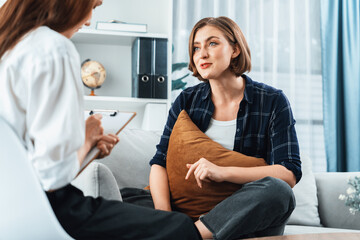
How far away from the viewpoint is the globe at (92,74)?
2650 millimetres

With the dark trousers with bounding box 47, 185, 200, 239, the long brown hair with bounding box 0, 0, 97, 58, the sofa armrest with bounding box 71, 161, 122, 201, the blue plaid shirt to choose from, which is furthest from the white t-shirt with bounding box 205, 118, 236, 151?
the long brown hair with bounding box 0, 0, 97, 58

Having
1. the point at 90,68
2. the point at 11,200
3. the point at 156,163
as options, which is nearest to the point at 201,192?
the point at 156,163

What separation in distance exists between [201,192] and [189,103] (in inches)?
16.9

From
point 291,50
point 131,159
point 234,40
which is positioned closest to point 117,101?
point 131,159

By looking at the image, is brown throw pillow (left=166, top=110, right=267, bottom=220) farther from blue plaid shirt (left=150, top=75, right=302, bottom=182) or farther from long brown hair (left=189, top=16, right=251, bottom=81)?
long brown hair (left=189, top=16, right=251, bottom=81)

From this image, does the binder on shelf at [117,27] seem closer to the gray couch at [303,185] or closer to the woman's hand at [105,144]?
the gray couch at [303,185]

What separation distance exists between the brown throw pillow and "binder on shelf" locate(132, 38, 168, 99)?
99 centimetres

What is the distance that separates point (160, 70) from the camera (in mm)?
2623

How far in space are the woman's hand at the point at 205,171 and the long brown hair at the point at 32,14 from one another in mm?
683

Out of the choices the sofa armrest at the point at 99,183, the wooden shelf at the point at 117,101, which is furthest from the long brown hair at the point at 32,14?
the wooden shelf at the point at 117,101

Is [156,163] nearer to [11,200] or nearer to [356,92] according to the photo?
[11,200]

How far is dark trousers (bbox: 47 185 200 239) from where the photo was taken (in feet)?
2.79

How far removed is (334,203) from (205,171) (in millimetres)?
1027

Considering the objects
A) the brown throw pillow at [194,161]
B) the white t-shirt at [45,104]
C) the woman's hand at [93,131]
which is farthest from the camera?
the brown throw pillow at [194,161]
